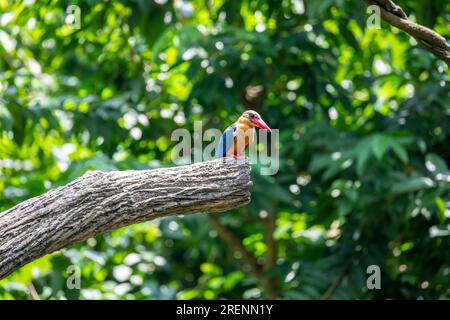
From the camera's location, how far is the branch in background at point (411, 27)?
504cm

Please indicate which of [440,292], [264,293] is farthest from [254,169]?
[440,292]

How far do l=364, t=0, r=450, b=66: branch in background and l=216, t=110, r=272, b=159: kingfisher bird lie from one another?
1.02 meters

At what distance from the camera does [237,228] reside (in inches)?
341

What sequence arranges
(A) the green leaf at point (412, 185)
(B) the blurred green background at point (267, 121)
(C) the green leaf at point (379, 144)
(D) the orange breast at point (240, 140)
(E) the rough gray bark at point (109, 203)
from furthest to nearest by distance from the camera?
1. (B) the blurred green background at point (267, 121)
2. (A) the green leaf at point (412, 185)
3. (C) the green leaf at point (379, 144)
4. (D) the orange breast at point (240, 140)
5. (E) the rough gray bark at point (109, 203)

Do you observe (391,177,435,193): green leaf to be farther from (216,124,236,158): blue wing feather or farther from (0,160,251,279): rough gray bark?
(0,160,251,279): rough gray bark

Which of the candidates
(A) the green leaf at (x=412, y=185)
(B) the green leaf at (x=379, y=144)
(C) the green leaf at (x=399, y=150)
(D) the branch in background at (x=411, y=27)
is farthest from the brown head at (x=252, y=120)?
(A) the green leaf at (x=412, y=185)

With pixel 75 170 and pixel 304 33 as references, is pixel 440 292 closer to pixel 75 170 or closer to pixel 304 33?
pixel 304 33

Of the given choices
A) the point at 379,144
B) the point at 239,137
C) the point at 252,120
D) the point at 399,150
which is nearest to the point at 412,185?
the point at 399,150

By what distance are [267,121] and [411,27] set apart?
2.71 meters

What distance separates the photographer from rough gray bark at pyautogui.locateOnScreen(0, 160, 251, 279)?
433cm

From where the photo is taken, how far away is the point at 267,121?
7598 mm

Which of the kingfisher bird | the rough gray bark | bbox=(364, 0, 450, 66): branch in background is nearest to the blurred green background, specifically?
bbox=(364, 0, 450, 66): branch in background

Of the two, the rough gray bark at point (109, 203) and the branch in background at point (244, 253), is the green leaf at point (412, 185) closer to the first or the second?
the branch in background at point (244, 253)

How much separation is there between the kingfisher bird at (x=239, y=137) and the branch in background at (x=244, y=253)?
2.88 meters
